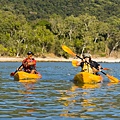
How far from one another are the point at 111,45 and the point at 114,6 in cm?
5239

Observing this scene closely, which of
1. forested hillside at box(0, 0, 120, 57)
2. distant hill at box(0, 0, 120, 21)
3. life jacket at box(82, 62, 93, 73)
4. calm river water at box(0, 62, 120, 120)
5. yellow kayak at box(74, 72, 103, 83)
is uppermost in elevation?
distant hill at box(0, 0, 120, 21)

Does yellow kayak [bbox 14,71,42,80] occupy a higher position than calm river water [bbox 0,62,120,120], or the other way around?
yellow kayak [bbox 14,71,42,80]

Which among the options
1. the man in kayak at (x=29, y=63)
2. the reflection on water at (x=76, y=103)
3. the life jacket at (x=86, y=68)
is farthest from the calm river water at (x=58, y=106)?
the man in kayak at (x=29, y=63)

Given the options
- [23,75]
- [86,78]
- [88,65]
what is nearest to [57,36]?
[23,75]

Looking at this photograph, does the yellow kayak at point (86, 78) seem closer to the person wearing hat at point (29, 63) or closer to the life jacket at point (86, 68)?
the life jacket at point (86, 68)

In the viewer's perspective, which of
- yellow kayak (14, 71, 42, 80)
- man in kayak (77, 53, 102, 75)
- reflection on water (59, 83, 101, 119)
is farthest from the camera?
yellow kayak (14, 71, 42, 80)

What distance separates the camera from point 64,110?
435 inches

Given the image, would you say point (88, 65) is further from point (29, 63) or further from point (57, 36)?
point (57, 36)

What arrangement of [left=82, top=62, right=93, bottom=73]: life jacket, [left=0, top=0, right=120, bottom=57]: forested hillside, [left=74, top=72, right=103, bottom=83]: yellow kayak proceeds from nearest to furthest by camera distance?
[left=74, top=72, right=103, bottom=83]: yellow kayak → [left=82, top=62, right=93, bottom=73]: life jacket → [left=0, top=0, right=120, bottom=57]: forested hillside

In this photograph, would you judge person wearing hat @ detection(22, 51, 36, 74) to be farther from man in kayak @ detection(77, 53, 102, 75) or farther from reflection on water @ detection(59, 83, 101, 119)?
reflection on water @ detection(59, 83, 101, 119)

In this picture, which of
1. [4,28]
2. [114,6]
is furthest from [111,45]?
[114,6]

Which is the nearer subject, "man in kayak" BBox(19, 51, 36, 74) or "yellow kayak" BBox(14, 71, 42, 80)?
"yellow kayak" BBox(14, 71, 42, 80)

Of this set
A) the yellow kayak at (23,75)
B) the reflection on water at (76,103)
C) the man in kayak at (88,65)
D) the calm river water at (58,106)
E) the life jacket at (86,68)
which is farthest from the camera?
the yellow kayak at (23,75)

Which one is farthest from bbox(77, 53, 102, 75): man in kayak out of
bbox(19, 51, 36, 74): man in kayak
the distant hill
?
the distant hill
